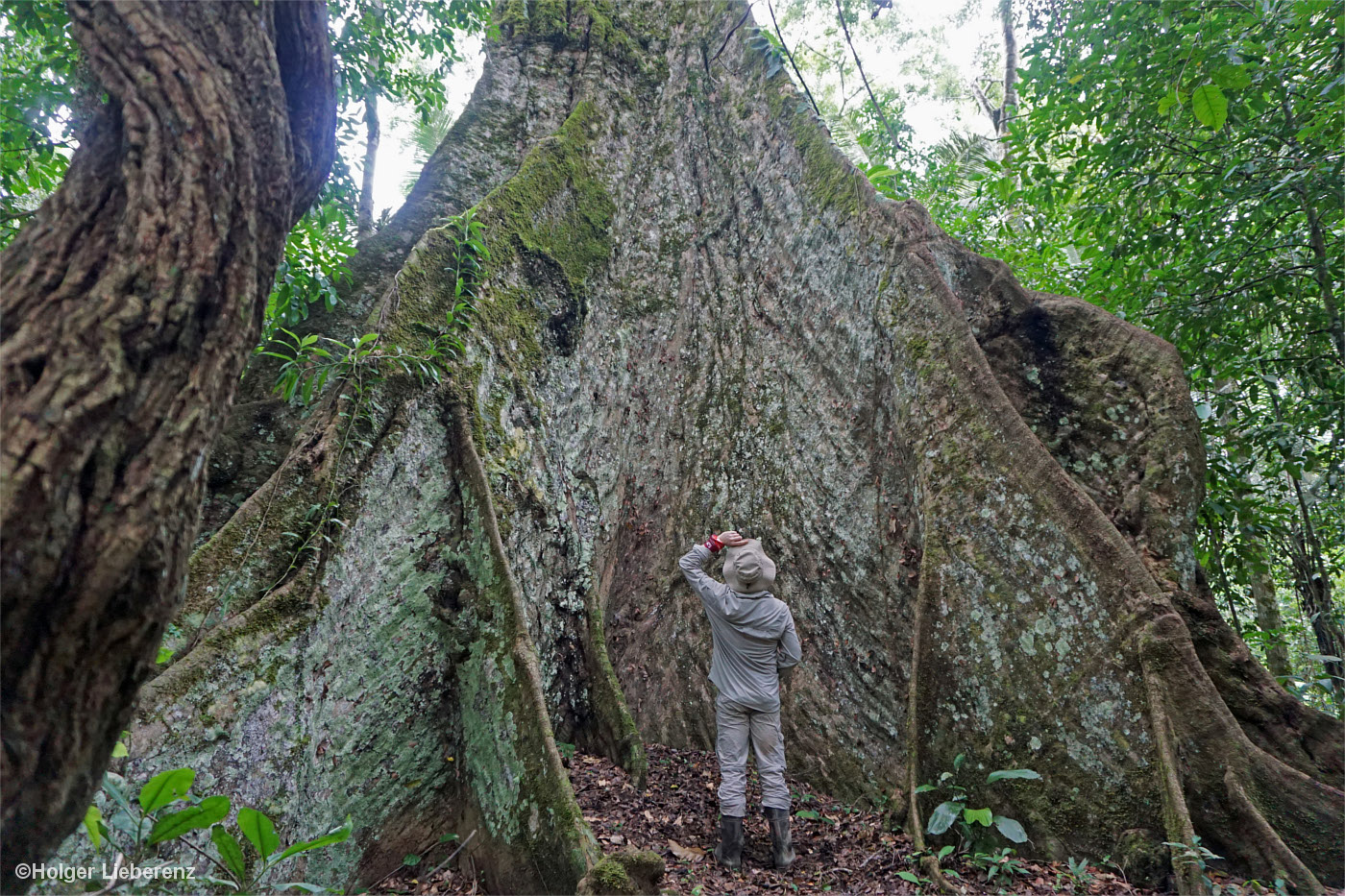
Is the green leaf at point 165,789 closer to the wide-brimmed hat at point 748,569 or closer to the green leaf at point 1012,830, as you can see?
the wide-brimmed hat at point 748,569

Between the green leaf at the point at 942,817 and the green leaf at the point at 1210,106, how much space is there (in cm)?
342

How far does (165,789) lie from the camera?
5.60 feet

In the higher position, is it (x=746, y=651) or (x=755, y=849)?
(x=746, y=651)

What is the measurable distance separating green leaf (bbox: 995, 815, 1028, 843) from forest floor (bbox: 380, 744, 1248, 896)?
114 millimetres

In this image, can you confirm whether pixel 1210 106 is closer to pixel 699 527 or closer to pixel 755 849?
pixel 699 527

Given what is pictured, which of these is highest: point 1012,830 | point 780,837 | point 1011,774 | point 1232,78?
point 1232,78

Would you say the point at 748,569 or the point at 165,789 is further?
the point at 748,569

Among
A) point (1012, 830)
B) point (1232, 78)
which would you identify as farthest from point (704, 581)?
point (1232, 78)

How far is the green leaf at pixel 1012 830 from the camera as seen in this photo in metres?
3.42

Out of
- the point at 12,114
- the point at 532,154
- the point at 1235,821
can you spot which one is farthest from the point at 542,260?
the point at 1235,821

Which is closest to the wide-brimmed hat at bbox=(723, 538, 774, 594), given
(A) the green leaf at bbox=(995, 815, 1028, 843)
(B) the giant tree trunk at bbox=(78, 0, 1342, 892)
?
(B) the giant tree trunk at bbox=(78, 0, 1342, 892)

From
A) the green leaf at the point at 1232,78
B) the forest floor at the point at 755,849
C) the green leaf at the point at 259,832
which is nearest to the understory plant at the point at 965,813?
the forest floor at the point at 755,849

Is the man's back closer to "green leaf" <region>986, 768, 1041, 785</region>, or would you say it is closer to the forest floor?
the forest floor

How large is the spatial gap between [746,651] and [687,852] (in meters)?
1.13
